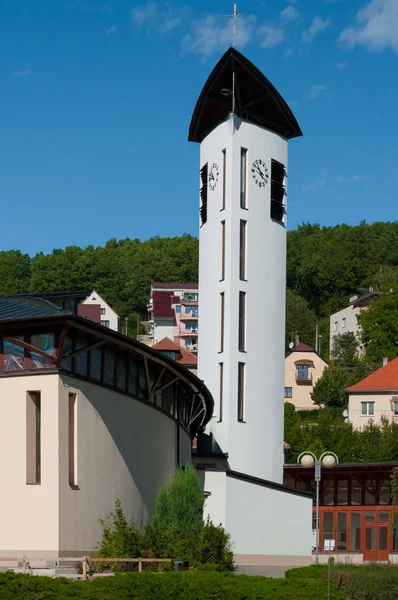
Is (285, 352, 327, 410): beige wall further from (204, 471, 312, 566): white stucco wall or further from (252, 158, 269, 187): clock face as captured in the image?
(204, 471, 312, 566): white stucco wall

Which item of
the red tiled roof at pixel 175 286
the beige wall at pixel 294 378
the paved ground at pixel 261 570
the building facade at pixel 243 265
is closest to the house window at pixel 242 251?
the building facade at pixel 243 265

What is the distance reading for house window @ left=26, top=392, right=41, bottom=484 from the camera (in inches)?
1192

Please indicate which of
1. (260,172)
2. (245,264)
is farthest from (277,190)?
(245,264)

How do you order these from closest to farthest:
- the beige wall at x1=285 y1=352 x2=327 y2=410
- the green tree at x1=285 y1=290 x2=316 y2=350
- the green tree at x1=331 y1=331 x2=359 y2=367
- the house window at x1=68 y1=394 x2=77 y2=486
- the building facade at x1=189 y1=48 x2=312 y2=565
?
the house window at x1=68 y1=394 x2=77 y2=486 → the building facade at x1=189 y1=48 x2=312 y2=565 → the beige wall at x1=285 y1=352 x2=327 y2=410 → the green tree at x1=331 y1=331 x2=359 y2=367 → the green tree at x1=285 y1=290 x2=316 y2=350

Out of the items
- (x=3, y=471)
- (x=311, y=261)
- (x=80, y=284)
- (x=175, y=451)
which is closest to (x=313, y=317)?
(x=311, y=261)

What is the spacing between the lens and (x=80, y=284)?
151m

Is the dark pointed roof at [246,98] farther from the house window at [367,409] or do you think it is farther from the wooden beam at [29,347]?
the house window at [367,409]

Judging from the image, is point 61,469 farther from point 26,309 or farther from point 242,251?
point 242,251

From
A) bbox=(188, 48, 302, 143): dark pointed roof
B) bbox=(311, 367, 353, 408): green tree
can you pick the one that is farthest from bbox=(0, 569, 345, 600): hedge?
bbox=(311, 367, 353, 408): green tree

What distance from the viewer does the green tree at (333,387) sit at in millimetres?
93562

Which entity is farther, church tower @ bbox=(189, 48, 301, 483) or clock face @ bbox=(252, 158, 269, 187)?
clock face @ bbox=(252, 158, 269, 187)

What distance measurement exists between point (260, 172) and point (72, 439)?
23.3m

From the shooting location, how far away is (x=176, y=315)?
414 ft

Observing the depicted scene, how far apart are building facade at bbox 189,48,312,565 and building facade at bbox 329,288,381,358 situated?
58722mm
